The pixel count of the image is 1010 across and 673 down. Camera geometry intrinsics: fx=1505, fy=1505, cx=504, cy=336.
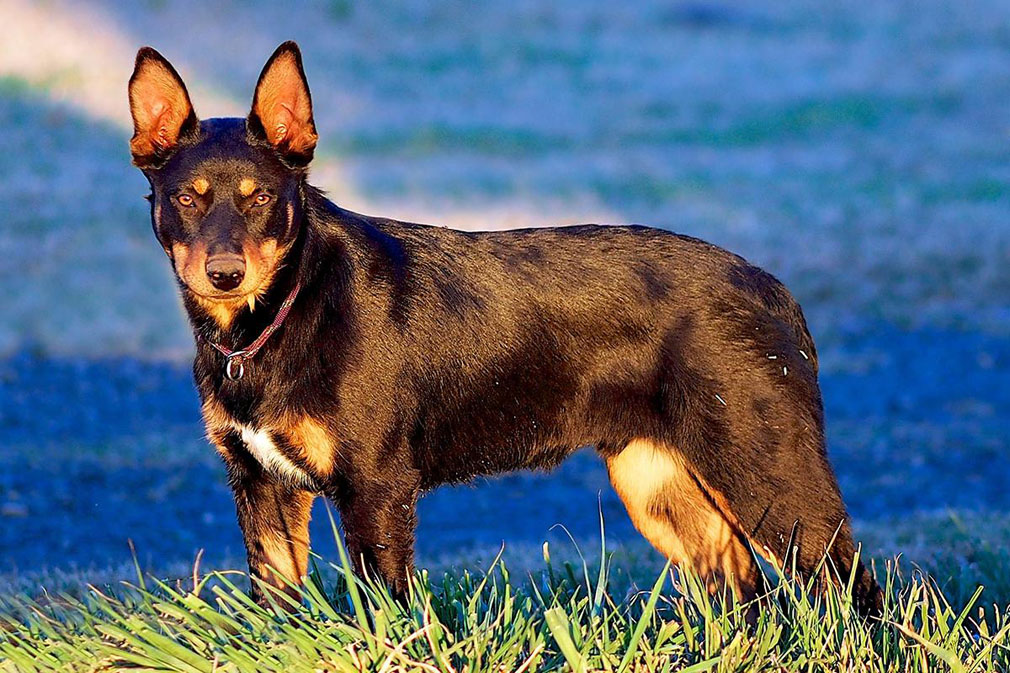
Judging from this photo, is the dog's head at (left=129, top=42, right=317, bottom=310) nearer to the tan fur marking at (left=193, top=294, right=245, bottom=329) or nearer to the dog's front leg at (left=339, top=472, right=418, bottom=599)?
the tan fur marking at (left=193, top=294, right=245, bottom=329)

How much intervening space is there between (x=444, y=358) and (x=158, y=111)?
118 centimetres

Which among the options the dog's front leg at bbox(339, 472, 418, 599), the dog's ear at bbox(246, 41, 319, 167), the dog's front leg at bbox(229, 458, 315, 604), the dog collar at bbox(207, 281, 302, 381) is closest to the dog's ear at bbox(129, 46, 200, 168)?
the dog's ear at bbox(246, 41, 319, 167)

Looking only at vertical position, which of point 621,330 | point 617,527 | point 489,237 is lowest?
point 617,527

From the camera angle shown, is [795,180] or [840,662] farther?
[795,180]

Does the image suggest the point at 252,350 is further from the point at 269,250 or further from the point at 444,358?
the point at 444,358

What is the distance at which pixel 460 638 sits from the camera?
4.18 metres

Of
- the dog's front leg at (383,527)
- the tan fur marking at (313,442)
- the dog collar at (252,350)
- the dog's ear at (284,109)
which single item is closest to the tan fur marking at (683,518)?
the dog's front leg at (383,527)

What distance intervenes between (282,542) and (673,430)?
1.31 m

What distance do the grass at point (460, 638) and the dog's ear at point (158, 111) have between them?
137 centimetres

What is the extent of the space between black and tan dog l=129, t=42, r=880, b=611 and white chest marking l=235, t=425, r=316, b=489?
10 mm

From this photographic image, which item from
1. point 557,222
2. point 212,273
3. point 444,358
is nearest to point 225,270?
point 212,273

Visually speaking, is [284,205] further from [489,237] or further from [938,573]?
[938,573]

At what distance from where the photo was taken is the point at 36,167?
59.1 ft

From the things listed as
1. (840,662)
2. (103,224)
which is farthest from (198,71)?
(840,662)
